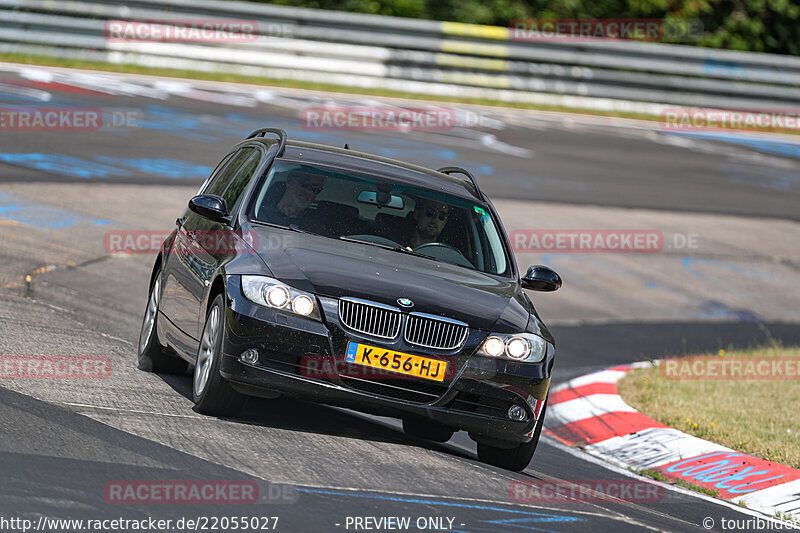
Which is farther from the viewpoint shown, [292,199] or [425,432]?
[425,432]

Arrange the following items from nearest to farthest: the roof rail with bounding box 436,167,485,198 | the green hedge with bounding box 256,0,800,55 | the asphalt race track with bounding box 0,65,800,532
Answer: the asphalt race track with bounding box 0,65,800,532 < the roof rail with bounding box 436,167,485,198 < the green hedge with bounding box 256,0,800,55

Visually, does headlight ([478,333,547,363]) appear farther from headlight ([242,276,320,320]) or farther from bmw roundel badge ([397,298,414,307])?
headlight ([242,276,320,320])

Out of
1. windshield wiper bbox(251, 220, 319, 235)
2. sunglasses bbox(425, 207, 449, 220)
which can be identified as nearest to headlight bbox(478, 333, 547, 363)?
sunglasses bbox(425, 207, 449, 220)

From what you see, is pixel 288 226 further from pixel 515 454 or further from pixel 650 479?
pixel 650 479

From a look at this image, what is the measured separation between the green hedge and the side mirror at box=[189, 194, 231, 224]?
20.0 meters

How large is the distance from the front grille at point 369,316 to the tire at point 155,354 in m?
2.14

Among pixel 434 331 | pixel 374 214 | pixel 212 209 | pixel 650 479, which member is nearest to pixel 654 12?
pixel 650 479

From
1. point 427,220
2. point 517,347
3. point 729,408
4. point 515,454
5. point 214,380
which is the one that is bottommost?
point 729,408

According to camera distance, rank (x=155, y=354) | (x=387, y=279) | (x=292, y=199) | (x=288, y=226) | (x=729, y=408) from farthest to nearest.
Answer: (x=729, y=408), (x=155, y=354), (x=292, y=199), (x=288, y=226), (x=387, y=279)

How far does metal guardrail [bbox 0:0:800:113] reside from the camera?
22.7 m

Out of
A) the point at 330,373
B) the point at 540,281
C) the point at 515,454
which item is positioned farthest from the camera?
the point at 540,281

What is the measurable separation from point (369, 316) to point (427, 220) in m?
1.50

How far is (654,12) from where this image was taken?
3006cm

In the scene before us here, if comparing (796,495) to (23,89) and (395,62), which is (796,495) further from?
(395,62)
